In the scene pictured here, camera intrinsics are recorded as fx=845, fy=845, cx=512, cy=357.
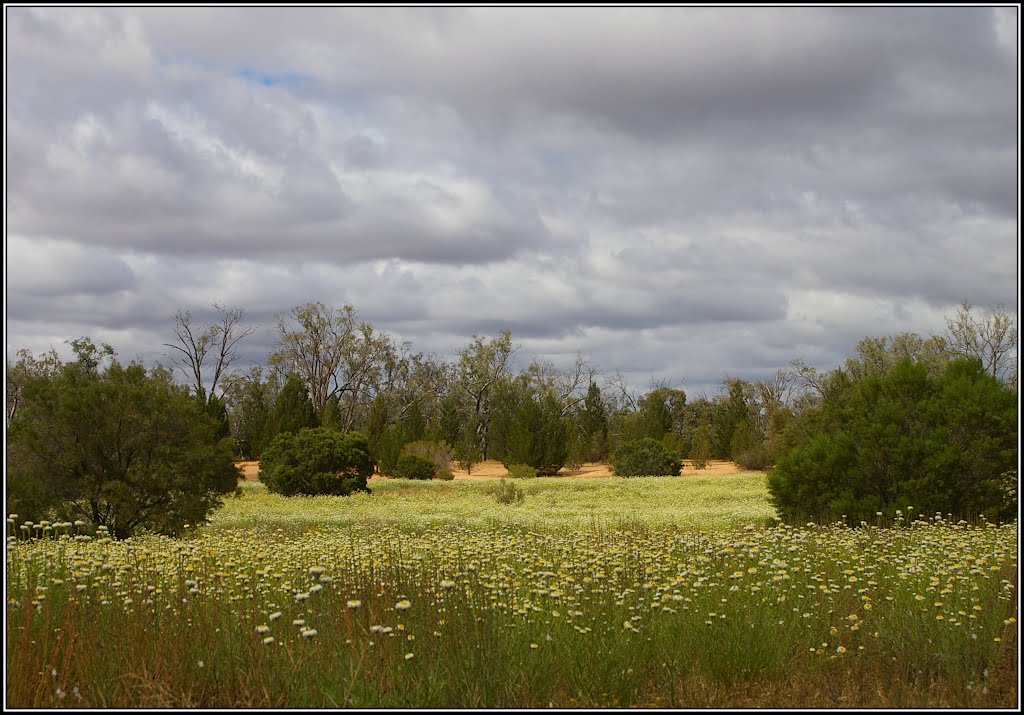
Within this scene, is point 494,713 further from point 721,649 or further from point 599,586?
point 599,586

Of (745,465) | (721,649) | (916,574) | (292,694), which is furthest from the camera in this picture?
(745,465)

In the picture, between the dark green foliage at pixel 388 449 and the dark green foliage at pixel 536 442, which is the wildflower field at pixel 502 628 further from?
the dark green foliage at pixel 536 442

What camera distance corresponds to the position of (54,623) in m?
4.67

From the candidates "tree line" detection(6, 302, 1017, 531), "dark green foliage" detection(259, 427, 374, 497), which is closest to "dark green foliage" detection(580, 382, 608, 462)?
"tree line" detection(6, 302, 1017, 531)

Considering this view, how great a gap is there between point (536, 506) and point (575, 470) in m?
21.2

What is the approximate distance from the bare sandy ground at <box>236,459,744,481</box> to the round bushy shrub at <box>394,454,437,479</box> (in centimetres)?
233

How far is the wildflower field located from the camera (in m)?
4.20

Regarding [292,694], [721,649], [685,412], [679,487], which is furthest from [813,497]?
[685,412]

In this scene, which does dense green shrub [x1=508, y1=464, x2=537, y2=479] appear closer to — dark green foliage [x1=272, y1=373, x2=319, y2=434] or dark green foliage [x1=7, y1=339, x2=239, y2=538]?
dark green foliage [x1=272, y1=373, x2=319, y2=434]

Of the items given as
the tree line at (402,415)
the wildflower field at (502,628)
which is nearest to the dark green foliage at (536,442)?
the tree line at (402,415)

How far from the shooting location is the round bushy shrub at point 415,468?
1387 inches

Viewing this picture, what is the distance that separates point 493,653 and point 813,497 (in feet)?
32.0

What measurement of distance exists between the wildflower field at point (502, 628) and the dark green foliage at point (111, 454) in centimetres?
592

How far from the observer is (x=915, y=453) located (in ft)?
40.5
